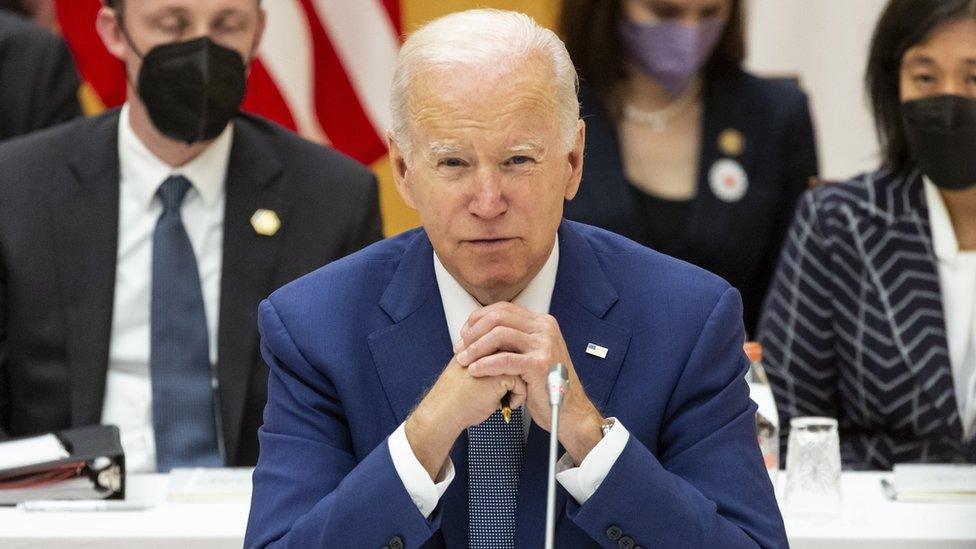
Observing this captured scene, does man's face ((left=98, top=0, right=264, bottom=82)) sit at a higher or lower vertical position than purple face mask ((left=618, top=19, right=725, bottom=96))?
higher

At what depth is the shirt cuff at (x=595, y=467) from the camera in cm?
249

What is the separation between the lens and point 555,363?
2.46 meters

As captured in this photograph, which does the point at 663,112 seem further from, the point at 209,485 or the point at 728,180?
the point at 209,485

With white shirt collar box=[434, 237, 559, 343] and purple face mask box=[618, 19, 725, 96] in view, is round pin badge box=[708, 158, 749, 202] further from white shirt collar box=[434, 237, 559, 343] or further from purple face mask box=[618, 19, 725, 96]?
white shirt collar box=[434, 237, 559, 343]

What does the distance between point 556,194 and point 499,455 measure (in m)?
0.47

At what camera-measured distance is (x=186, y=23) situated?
13.5 ft

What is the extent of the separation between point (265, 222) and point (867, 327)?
162 cm

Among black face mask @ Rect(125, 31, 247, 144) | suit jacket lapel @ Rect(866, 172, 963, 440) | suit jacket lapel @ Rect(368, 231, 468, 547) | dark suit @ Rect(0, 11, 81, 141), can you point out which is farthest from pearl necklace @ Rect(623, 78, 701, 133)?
suit jacket lapel @ Rect(368, 231, 468, 547)

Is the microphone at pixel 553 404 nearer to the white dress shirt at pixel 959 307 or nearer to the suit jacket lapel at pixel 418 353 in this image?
the suit jacket lapel at pixel 418 353

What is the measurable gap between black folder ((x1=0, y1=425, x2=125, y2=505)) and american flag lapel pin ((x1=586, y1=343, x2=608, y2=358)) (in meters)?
1.15

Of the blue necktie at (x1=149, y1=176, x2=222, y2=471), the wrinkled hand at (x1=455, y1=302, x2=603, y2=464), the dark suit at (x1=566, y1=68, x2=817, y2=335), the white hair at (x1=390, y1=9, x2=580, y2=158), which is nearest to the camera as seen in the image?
the wrinkled hand at (x1=455, y1=302, x2=603, y2=464)

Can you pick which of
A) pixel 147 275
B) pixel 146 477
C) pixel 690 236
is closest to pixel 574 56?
pixel 690 236

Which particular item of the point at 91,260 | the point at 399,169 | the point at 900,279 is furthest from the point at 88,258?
the point at 900,279

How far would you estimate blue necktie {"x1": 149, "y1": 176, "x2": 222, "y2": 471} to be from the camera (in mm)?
3898
